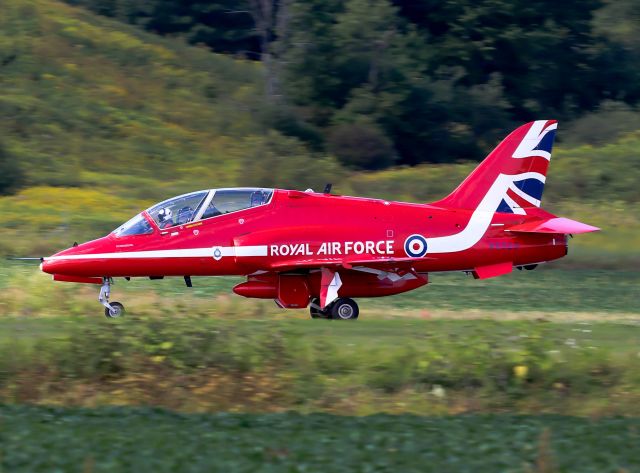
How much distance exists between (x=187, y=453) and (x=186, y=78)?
53695mm

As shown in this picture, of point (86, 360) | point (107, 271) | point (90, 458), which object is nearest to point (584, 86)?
point (107, 271)

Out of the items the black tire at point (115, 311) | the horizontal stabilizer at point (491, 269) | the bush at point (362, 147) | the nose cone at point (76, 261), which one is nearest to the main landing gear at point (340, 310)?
the horizontal stabilizer at point (491, 269)

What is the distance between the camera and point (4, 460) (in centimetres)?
1229

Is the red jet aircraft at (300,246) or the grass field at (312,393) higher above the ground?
the red jet aircraft at (300,246)

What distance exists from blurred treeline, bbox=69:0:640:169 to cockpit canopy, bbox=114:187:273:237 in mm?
33412

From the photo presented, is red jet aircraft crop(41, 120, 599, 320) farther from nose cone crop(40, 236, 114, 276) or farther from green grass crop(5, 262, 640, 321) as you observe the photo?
green grass crop(5, 262, 640, 321)

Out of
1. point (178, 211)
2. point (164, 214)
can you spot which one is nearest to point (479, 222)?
point (178, 211)

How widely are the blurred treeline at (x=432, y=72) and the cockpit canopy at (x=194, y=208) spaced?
110ft

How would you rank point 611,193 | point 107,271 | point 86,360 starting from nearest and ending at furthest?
point 86,360
point 107,271
point 611,193

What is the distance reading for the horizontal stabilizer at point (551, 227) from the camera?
74.9 feet

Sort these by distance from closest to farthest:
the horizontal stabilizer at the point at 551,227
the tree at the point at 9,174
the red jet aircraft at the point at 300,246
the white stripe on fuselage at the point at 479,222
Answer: the red jet aircraft at the point at 300,246 → the white stripe on fuselage at the point at 479,222 → the horizontal stabilizer at the point at 551,227 → the tree at the point at 9,174

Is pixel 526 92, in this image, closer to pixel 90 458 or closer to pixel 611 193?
pixel 611 193

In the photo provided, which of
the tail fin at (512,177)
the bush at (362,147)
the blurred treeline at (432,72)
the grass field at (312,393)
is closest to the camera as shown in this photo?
the grass field at (312,393)

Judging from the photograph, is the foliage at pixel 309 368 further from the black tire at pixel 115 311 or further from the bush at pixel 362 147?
the bush at pixel 362 147
